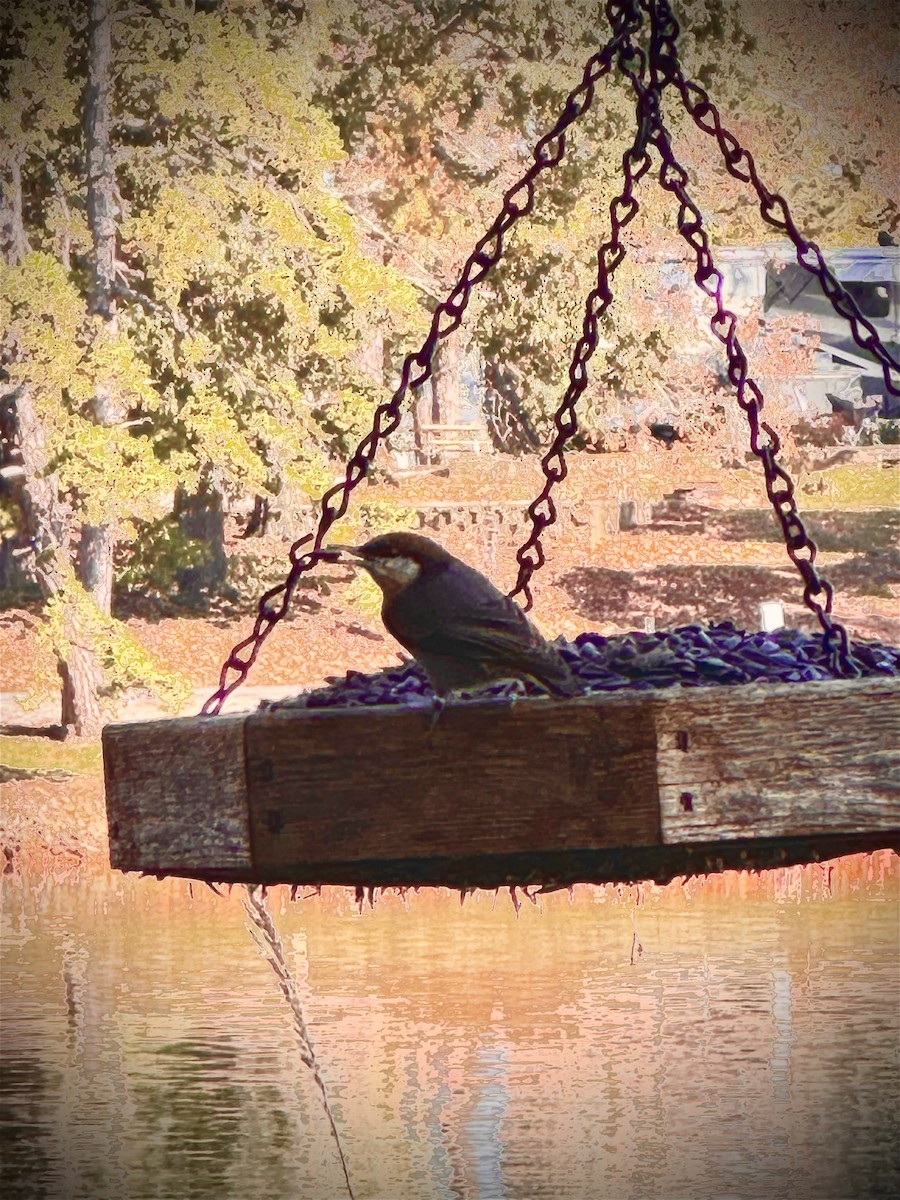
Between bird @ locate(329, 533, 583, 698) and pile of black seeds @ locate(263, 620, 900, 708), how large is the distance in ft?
0.14

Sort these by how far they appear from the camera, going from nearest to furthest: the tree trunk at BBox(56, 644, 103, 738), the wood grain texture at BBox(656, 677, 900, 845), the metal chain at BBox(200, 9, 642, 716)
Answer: the wood grain texture at BBox(656, 677, 900, 845), the metal chain at BBox(200, 9, 642, 716), the tree trunk at BBox(56, 644, 103, 738)

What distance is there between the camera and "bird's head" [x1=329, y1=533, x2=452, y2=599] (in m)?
1.97

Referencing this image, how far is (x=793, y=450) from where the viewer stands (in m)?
14.2

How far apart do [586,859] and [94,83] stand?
401 inches

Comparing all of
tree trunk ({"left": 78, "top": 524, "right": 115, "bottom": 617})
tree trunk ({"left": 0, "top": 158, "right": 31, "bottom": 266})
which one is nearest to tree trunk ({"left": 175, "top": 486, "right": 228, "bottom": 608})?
tree trunk ({"left": 78, "top": 524, "right": 115, "bottom": 617})

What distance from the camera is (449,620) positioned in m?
1.92

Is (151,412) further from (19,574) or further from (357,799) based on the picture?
(357,799)

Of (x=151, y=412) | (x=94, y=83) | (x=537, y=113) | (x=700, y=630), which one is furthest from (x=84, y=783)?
(x=700, y=630)

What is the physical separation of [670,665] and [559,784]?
0.36 metres

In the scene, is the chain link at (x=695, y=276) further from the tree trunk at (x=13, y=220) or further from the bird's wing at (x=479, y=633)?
the tree trunk at (x=13, y=220)

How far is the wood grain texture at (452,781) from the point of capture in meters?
1.75

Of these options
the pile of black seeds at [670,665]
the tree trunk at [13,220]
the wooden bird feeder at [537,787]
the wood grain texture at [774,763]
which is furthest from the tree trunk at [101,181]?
the wood grain texture at [774,763]

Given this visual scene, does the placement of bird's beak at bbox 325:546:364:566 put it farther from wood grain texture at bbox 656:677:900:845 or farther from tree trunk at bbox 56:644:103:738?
tree trunk at bbox 56:644:103:738

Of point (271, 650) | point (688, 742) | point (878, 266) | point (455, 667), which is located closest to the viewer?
point (688, 742)
